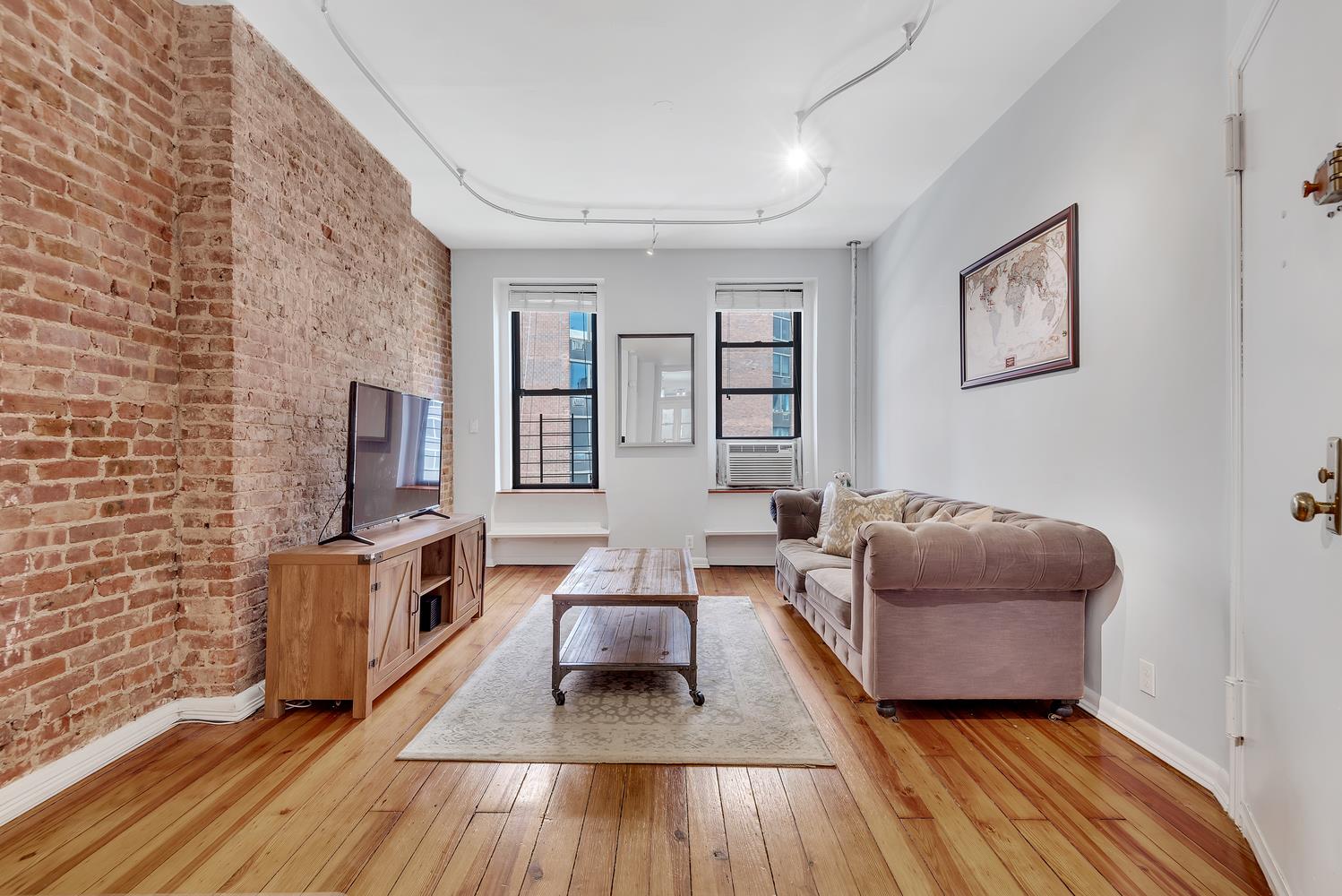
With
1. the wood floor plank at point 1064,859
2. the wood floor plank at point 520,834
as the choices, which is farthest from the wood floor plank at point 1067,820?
the wood floor plank at point 520,834

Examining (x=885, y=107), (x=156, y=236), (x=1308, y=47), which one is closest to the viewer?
(x=1308, y=47)

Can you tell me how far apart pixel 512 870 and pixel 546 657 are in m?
1.62

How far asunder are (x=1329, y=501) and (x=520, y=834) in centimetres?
205

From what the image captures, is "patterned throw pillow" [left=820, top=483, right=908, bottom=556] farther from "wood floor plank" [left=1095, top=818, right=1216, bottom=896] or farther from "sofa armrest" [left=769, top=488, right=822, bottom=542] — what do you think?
"wood floor plank" [left=1095, top=818, right=1216, bottom=896]

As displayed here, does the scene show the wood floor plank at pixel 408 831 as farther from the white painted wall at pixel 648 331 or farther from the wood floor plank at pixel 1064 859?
the white painted wall at pixel 648 331

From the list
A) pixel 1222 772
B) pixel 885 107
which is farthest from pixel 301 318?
pixel 1222 772

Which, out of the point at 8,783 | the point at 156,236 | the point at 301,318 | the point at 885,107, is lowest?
the point at 8,783

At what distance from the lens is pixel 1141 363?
2.24m

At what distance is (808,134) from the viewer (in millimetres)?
3365

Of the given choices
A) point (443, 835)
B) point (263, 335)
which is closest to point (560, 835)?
point (443, 835)

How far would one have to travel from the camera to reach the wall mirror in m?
5.40

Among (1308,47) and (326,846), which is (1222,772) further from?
(326,846)

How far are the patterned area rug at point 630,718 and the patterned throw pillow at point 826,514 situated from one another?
964 mm

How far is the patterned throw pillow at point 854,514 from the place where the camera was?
12.2ft
